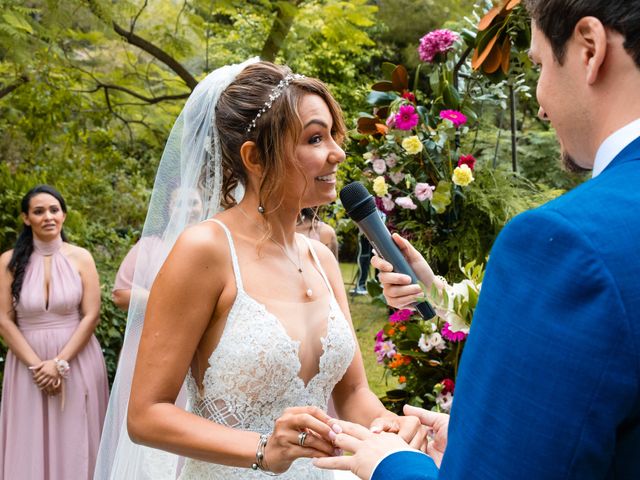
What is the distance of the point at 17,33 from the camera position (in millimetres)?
5453

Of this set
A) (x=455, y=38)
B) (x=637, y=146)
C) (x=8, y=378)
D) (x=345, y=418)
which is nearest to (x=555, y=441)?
(x=637, y=146)

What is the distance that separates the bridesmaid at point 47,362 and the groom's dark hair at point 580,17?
4.95 meters

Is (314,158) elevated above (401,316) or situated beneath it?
elevated above

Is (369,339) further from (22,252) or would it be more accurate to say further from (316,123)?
(316,123)

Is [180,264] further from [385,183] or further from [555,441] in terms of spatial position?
[385,183]

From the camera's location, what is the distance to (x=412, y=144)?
4.39m

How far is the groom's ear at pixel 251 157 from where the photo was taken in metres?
2.51

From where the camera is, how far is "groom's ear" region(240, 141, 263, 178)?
98.7 inches

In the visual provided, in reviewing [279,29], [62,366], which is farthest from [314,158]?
[279,29]

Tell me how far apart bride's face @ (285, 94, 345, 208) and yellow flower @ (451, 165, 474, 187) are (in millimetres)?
1934

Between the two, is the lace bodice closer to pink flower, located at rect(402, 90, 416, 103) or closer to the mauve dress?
A: pink flower, located at rect(402, 90, 416, 103)

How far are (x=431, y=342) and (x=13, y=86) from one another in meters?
5.07

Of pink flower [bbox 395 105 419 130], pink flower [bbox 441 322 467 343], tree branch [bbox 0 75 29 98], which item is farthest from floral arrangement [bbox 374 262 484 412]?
tree branch [bbox 0 75 29 98]

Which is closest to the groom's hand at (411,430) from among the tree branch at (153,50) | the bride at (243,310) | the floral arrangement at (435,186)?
the bride at (243,310)
